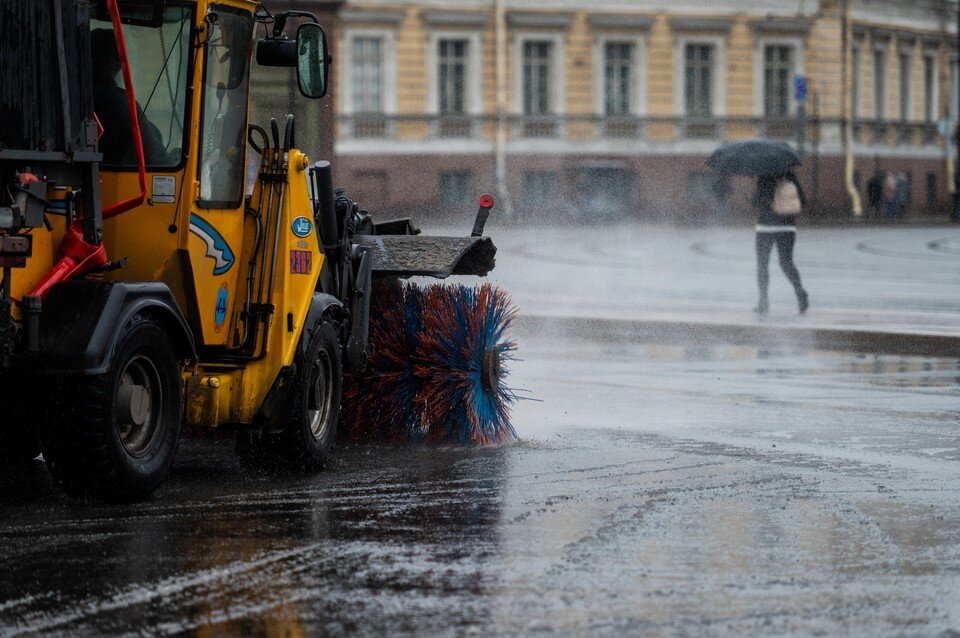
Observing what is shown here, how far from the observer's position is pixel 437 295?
10.3 metres

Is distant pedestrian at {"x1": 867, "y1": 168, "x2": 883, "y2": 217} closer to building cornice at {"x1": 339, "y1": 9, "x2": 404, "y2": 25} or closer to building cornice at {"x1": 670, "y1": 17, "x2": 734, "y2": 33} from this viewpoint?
building cornice at {"x1": 670, "y1": 17, "x2": 734, "y2": 33}

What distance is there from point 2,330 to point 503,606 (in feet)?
7.67

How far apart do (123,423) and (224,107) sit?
1.58 m

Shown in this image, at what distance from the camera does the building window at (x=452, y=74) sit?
5197cm

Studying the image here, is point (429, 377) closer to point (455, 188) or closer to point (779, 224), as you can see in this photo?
point (779, 224)

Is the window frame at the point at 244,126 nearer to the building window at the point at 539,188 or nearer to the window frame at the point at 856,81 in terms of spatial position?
the building window at the point at 539,188

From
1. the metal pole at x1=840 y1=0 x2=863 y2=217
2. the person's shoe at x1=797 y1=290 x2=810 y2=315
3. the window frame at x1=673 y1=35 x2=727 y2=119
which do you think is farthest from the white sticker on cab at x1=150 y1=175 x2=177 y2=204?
the metal pole at x1=840 y1=0 x2=863 y2=217

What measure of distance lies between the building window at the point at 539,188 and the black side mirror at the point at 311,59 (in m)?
43.6

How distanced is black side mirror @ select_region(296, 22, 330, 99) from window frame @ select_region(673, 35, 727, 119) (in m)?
46.3

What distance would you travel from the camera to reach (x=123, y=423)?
25.5ft

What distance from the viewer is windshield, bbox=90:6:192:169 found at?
7.92m

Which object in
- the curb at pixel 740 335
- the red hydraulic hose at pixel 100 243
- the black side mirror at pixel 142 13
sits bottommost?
the curb at pixel 740 335

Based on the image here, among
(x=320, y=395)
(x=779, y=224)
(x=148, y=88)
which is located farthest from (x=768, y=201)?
(x=148, y=88)

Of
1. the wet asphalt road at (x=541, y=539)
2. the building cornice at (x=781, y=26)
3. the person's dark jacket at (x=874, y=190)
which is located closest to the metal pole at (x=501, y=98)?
the building cornice at (x=781, y=26)
